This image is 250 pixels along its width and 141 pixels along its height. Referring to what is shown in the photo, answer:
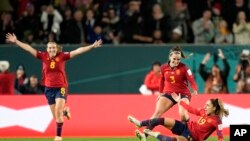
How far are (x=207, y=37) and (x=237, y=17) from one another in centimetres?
96

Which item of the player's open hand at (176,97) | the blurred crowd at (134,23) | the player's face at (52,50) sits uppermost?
the blurred crowd at (134,23)

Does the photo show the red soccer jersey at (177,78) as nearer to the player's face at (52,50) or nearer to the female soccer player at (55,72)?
the female soccer player at (55,72)

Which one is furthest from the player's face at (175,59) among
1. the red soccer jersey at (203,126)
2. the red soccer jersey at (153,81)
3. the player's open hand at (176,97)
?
the red soccer jersey at (153,81)

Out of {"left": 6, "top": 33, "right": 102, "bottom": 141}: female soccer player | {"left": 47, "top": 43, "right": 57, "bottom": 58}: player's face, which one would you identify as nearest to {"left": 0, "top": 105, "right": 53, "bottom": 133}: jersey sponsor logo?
{"left": 6, "top": 33, "right": 102, "bottom": 141}: female soccer player

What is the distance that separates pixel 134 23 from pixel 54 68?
6.53 metres

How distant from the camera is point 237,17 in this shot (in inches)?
977

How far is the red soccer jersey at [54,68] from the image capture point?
18.6 m

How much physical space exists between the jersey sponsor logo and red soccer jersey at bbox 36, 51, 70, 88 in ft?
6.39

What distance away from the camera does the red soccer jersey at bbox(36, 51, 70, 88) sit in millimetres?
18625

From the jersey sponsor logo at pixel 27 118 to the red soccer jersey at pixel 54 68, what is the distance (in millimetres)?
1949

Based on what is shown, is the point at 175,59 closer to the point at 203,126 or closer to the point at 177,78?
the point at 177,78

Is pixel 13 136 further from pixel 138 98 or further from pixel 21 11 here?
pixel 21 11

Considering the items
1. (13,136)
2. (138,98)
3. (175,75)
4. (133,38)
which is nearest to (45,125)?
(13,136)

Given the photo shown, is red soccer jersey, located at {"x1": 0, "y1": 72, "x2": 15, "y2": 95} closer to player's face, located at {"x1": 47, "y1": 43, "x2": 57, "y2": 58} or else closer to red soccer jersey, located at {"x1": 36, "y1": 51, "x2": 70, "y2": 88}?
red soccer jersey, located at {"x1": 36, "y1": 51, "x2": 70, "y2": 88}
